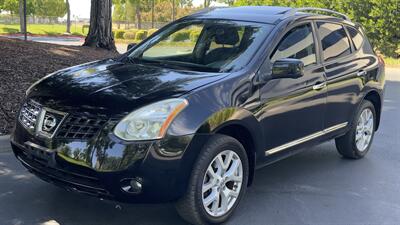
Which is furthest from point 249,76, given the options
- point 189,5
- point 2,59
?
point 189,5

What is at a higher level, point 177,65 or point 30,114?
point 177,65

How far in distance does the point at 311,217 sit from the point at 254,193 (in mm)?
713

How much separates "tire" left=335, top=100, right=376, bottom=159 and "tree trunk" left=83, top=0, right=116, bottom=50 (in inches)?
306

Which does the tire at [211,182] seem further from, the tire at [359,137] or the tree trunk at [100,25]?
the tree trunk at [100,25]

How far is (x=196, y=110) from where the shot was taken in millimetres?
3852

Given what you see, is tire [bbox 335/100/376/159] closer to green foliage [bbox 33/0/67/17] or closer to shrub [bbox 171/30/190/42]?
shrub [bbox 171/30/190/42]

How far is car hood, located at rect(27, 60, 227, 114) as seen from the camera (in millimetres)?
3820

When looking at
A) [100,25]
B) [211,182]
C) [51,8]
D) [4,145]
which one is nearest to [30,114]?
[211,182]

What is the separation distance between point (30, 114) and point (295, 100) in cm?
240

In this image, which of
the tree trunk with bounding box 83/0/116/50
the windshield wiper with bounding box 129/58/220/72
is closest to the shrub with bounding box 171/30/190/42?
the windshield wiper with bounding box 129/58/220/72

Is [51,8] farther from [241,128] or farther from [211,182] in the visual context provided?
[211,182]

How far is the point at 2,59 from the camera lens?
30.2 ft

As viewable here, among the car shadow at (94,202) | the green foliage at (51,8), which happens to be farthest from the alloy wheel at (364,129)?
the green foliage at (51,8)

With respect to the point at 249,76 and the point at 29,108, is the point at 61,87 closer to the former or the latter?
the point at 29,108
